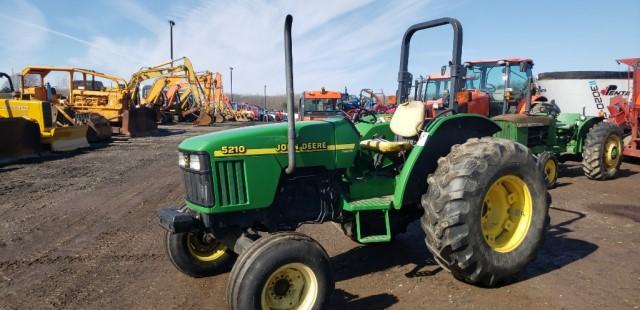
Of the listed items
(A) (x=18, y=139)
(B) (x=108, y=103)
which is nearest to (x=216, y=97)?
(B) (x=108, y=103)

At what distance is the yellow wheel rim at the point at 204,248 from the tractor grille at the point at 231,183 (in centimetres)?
88

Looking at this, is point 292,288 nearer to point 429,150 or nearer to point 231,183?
point 231,183

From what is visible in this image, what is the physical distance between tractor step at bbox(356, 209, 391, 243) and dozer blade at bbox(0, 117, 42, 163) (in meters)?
10.0

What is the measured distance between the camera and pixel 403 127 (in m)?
4.07

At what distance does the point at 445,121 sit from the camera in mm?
3887

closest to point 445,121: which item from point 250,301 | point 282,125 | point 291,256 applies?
point 282,125

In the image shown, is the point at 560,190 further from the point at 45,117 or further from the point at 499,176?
the point at 45,117

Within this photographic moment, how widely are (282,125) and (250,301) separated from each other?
136cm

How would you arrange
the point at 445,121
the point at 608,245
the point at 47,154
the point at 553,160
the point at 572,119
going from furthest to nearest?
1. the point at 47,154
2. the point at 572,119
3. the point at 553,160
4. the point at 608,245
5. the point at 445,121

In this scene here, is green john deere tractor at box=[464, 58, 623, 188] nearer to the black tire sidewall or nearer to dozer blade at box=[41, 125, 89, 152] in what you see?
the black tire sidewall

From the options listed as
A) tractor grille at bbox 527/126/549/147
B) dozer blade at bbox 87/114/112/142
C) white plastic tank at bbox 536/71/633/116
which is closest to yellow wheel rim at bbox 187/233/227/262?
tractor grille at bbox 527/126/549/147

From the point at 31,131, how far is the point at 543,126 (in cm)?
1154

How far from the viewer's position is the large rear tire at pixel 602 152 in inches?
331

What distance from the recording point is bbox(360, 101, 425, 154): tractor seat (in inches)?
151
